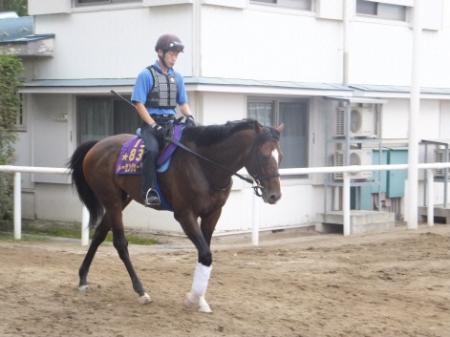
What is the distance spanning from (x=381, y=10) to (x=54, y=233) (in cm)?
776

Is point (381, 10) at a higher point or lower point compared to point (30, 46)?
higher

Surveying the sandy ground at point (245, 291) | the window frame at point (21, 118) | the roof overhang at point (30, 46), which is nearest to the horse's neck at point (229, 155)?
the sandy ground at point (245, 291)

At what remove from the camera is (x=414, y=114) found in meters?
15.8

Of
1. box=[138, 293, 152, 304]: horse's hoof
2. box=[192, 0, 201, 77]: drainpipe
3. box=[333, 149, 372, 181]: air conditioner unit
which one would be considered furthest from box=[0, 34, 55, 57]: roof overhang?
box=[138, 293, 152, 304]: horse's hoof

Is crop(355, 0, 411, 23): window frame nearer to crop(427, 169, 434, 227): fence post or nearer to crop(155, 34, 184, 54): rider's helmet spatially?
crop(427, 169, 434, 227): fence post

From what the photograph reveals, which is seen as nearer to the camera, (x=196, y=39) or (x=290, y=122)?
(x=196, y=39)

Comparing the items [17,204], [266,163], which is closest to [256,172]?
[266,163]

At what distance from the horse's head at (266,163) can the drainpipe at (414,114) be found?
25.5 ft

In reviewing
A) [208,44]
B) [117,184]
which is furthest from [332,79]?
[117,184]

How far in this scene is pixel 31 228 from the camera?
16234 mm

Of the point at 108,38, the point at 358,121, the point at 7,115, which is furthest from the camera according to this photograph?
the point at 358,121

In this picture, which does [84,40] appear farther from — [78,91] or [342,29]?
[342,29]

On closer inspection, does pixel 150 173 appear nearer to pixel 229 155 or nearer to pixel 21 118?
pixel 229 155

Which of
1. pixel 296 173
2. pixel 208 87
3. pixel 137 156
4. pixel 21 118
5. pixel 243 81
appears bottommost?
pixel 296 173
